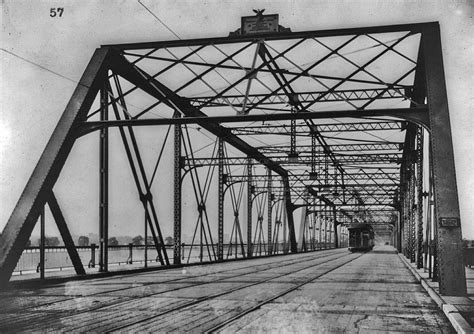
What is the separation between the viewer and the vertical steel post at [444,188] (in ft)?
39.4

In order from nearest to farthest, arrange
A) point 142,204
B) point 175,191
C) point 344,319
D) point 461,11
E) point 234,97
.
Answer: point 344,319, point 461,11, point 142,204, point 234,97, point 175,191

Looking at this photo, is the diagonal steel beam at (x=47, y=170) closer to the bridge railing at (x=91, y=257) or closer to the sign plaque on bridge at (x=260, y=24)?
the bridge railing at (x=91, y=257)

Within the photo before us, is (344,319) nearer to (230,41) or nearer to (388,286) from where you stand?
(388,286)

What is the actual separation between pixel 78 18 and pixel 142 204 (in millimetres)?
8038

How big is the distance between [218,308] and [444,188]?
5.63 m

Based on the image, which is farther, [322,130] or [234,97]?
[322,130]

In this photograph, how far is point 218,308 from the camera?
10.5m

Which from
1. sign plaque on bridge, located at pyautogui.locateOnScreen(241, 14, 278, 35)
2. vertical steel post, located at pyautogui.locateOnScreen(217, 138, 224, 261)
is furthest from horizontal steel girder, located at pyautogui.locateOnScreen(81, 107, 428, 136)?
vertical steel post, located at pyautogui.locateOnScreen(217, 138, 224, 261)

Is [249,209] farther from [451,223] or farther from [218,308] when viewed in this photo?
[218,308]

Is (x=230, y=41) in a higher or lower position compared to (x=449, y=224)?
higher

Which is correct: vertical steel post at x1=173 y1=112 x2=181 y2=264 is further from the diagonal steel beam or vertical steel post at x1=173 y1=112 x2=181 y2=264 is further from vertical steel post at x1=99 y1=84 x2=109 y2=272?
the diagonal steel beam

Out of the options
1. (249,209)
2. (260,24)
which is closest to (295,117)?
(260,24)

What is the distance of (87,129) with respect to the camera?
16.1 metres

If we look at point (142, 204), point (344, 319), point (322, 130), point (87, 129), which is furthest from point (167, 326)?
point (322, 130)
